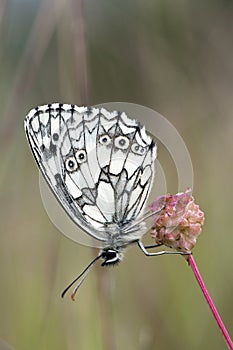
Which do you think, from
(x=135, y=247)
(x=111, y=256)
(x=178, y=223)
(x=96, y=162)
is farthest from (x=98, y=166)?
(x=135, y=247)

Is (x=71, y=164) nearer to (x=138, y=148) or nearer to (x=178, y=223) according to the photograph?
(x=138, y=148)

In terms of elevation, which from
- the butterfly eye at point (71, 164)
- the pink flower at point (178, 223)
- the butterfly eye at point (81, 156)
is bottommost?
the pink flower at point (178, 223)

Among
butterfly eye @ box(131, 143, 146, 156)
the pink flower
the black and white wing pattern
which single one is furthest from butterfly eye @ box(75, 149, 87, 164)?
the pink flower

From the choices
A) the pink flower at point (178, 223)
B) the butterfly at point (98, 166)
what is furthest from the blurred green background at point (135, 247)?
the pink flower at point (178, 223)

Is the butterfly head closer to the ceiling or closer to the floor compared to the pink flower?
closer to the floor

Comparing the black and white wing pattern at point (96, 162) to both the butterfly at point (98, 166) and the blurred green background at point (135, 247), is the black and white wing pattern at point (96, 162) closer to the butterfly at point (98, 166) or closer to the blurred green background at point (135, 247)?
the butterfly at point (98, 166)

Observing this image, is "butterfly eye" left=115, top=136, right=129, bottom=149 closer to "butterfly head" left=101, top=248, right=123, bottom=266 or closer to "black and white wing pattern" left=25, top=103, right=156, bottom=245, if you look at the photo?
"black and white wing pattern" left=25, top=103, right=156, bottom=245
